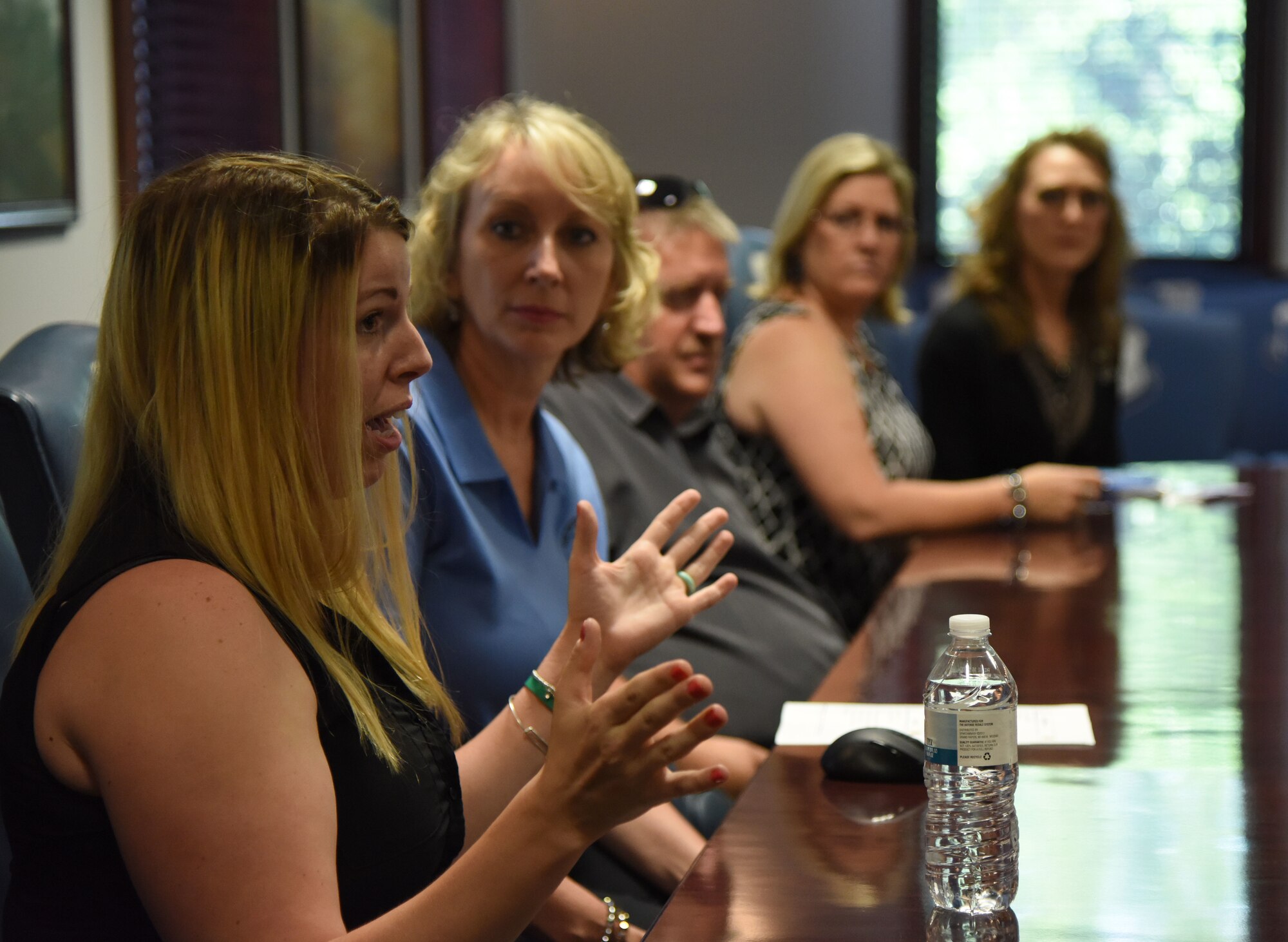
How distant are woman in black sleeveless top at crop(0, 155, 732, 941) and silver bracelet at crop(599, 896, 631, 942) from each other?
→ 0.39m

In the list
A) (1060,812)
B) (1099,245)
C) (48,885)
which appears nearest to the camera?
(48,885)

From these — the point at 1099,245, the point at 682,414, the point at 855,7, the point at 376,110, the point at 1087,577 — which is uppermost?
the point at 855,7

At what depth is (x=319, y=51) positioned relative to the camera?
3.06 metres

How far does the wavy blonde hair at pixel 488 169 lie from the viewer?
182 centimetres

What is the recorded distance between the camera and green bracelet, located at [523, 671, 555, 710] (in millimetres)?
1339

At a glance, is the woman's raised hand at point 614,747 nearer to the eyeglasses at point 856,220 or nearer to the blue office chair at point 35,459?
the blue office chair at point 35,459

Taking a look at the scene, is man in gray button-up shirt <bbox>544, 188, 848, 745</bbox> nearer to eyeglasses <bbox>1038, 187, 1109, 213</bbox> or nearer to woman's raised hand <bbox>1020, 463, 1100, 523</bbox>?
woman's raised hand <bbox>1020, 463, 1100, 523</bbox>

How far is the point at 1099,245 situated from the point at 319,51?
1.81m

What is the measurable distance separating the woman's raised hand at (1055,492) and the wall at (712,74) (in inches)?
102

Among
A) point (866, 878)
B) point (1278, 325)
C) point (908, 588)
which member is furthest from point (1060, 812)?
point (1278, 325)

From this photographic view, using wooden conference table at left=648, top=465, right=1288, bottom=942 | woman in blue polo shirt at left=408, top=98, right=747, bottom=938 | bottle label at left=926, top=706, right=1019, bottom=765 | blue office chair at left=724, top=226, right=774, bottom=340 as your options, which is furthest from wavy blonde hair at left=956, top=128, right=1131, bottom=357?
bottle label at left=926, top=706, right=1019, bottom=765

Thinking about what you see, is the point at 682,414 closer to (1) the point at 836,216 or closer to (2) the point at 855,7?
(1) the point at 836,216

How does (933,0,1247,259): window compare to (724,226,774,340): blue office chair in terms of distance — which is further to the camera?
(933,0,1247,259): window

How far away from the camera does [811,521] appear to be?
2656 millimetres
